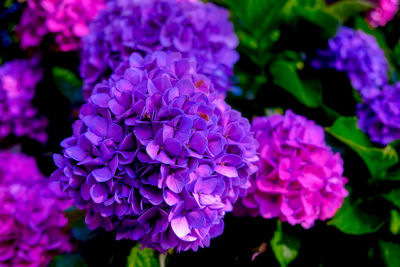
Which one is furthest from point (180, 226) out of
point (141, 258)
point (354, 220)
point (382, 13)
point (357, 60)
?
point (382, 13)

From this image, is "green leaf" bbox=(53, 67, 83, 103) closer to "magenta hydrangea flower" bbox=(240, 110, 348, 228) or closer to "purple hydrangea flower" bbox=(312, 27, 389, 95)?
"magenta hydrangea flower" bbox=(240, 110, 348, 228)

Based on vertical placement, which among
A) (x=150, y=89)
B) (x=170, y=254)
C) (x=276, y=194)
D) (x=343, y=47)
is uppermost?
(x=150, y=89)

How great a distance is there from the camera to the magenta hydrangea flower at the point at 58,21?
100 cm

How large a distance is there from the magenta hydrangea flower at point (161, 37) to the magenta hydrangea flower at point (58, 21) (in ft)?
0.55

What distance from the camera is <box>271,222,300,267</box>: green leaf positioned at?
765mm

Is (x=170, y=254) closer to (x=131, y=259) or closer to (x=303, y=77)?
(x=131, y=259)

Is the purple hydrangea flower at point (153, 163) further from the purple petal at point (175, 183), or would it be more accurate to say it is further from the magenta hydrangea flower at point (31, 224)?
the magenta hydrangea flower at point (31, 224)

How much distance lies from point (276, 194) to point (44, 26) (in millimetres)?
779

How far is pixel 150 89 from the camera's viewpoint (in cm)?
56

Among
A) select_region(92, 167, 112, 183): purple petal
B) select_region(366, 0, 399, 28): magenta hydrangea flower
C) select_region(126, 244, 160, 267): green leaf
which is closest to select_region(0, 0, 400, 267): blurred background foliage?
select_region(126, 244, 160, 267): green leaf

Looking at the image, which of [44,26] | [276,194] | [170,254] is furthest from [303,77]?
[44,26]

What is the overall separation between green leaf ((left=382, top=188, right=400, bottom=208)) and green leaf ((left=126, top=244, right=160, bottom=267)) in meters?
0.57

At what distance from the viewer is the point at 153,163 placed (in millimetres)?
531

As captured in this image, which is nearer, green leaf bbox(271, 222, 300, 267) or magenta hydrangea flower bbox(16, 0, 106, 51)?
green leaf bbox(271, 222, 300, 267)
